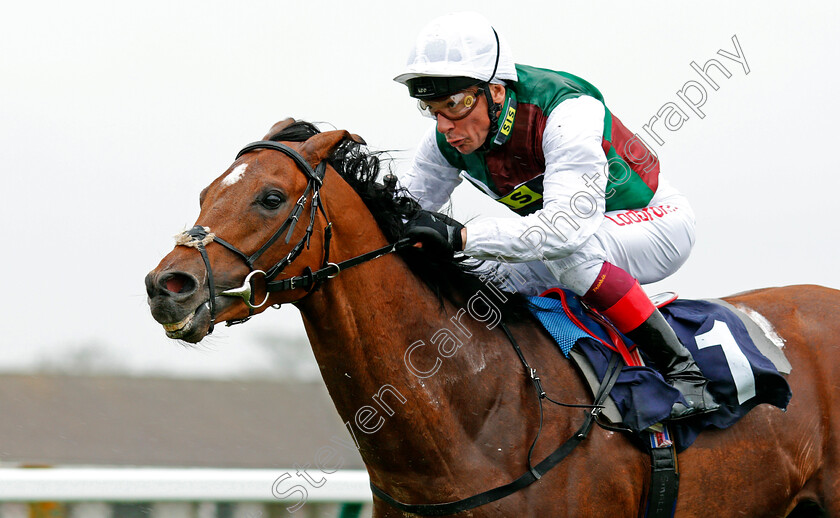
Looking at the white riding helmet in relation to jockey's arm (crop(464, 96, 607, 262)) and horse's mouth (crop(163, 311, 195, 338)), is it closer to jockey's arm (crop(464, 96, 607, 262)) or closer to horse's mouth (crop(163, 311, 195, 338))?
jockey's arm (crop(464, 96, 607, 262))

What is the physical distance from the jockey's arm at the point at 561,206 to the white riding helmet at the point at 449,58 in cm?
30

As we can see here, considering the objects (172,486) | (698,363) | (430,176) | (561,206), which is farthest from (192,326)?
(172,486)

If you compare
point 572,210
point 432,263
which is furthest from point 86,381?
point 572,210

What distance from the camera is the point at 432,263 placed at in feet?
8.60

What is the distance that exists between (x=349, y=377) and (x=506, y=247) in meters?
0.61

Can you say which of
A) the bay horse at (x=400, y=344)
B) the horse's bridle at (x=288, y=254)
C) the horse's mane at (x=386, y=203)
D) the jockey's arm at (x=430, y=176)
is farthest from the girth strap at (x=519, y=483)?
the jockey's arm at (x=430, y=176)

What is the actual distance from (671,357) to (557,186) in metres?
0.68

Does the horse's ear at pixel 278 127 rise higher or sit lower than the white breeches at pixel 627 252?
higher

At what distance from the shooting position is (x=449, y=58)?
105 inches

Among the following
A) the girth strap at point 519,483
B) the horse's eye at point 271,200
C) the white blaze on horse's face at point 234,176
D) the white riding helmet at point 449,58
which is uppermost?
the white riding helmet at point 449,58

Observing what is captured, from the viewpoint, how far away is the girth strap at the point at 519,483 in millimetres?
2334

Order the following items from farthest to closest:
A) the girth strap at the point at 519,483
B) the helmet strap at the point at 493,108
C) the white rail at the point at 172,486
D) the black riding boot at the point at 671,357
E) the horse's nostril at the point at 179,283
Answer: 1. the white rail at the point at 172,486
2. the helmet strap at the point at 493,108
3. the black riding boot at the point at 671,357
4. the girth strap at the point at 519,483
5. the horse's nostril at the point at 179,283

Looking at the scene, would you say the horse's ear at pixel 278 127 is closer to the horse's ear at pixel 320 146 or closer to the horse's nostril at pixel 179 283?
the horse's ear at pixel 320 146

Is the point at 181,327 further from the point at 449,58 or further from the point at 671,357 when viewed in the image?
the point at 671,357
